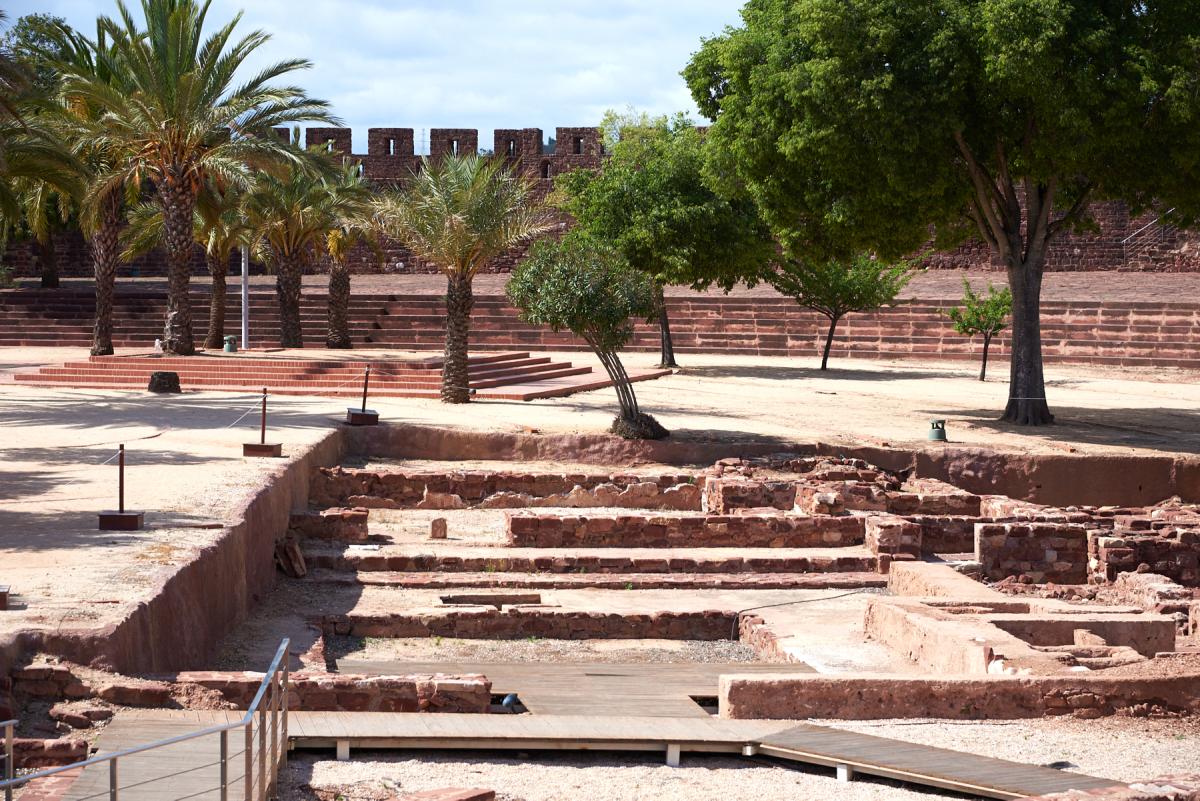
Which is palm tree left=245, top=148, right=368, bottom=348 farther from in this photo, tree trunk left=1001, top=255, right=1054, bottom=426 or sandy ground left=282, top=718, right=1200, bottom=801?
sandy ground left=282, top=718, right=1200, bottom=801

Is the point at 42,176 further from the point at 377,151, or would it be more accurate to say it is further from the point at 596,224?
the point at 377,151

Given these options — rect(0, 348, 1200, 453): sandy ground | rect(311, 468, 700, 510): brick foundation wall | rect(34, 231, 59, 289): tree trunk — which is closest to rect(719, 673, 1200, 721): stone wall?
rect(311, 468, 700, 510): brick foundation wall

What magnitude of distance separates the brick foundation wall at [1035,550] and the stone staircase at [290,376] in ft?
35.7

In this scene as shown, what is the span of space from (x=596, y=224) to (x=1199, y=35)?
558 inches

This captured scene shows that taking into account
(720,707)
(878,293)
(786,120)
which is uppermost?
(786,120)

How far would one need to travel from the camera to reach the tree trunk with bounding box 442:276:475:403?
75.5 ft

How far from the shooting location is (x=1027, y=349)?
22.0m

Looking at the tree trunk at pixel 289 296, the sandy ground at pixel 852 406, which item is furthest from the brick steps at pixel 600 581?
the tree trunk at pixel 289 296

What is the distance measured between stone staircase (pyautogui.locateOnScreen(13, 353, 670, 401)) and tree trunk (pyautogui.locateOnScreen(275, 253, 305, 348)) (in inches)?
169

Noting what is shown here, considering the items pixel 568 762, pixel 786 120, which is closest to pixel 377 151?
pixel 786 120

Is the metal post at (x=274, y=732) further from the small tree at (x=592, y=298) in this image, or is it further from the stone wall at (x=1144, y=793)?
the small tree at (x=592, y=298)

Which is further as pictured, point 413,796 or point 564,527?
point 564,527

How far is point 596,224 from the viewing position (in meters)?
31.1

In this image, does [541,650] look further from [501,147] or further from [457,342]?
[501,147]
